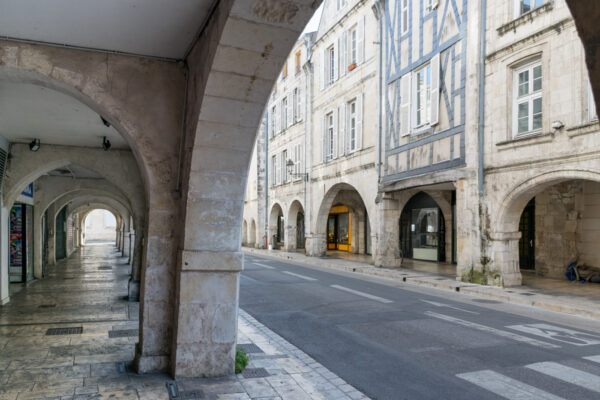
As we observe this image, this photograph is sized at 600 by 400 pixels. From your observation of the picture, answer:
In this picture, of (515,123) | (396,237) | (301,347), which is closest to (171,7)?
(301,347)

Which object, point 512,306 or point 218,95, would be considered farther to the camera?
point 512,306

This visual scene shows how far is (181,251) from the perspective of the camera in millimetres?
Answer: 4758

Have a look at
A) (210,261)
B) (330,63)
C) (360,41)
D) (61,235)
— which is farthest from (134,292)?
(330,63)

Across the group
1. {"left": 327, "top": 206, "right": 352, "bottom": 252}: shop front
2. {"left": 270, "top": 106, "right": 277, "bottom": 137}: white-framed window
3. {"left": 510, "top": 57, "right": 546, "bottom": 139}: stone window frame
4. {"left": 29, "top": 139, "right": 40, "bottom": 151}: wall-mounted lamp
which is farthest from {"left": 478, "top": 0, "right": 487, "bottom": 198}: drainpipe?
{"left": 270, "top": 106, "right": 277, "bottom": 137}: white-framed window

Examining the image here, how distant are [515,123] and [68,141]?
9888 millimetres

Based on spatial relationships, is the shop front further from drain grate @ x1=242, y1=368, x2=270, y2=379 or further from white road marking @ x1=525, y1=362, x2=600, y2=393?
drain grate @ x1=242, y1=368, x2=270, y2=379

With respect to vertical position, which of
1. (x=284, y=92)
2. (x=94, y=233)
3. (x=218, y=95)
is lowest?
(x=94, y=233)

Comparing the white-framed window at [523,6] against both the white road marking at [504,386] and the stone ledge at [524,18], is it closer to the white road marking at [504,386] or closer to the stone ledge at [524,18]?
the stone ledge at [524,18]

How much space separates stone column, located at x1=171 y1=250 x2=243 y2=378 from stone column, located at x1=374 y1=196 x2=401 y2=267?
41.5 feet

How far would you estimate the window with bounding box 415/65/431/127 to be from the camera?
1480 centimetres

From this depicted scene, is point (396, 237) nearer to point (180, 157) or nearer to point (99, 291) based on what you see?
point (99, 291)

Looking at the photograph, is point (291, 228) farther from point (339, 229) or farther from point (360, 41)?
point (360, 41)

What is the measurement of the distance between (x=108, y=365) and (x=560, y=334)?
244 inches

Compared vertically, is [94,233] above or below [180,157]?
below
